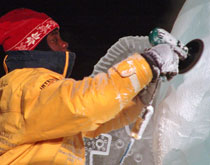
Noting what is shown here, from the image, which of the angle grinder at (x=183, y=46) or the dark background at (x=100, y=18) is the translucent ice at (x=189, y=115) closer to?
the angle grinder at (x=183, y=46)

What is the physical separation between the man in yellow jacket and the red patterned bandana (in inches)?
3.9

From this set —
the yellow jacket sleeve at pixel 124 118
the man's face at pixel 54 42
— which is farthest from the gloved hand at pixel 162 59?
the man's face at pixel 54 42

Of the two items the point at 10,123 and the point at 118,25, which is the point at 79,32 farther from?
the point at 10,123

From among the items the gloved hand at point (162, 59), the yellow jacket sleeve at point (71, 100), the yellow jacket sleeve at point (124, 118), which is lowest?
the yellow jacket sleeve at point (124, 118)

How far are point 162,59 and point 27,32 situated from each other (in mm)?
555

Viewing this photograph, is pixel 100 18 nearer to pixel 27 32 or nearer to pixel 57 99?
pixel 27 32

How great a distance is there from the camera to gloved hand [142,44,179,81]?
0.79 m

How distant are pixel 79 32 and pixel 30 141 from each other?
0.94m

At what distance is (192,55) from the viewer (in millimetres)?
900

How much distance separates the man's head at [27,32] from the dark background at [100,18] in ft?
1.51

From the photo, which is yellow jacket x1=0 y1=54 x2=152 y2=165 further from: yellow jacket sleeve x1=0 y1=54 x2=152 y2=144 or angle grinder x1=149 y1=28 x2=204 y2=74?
angle grinder x1=149 y1=28 x2=204 y2=74

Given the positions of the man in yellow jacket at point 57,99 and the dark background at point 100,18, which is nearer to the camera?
the man in yellow jacket at point 57,99

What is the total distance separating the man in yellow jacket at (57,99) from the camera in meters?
0.76

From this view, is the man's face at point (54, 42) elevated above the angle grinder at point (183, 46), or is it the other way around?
the angle grinder at point (183, 46)
